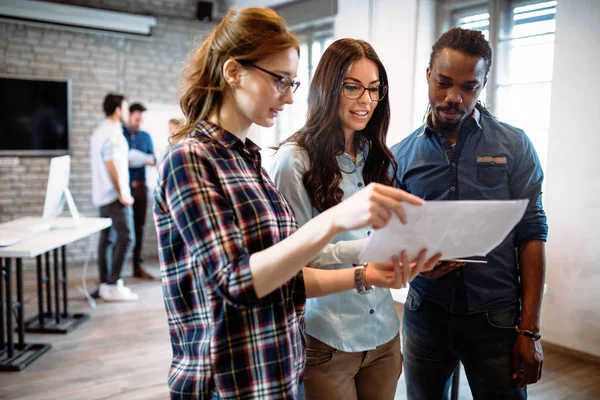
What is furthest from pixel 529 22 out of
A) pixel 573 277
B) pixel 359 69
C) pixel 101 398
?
pixel 101 398

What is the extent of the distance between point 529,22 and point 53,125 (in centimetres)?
457

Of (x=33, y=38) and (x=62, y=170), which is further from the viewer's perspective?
(x=33, y=38)

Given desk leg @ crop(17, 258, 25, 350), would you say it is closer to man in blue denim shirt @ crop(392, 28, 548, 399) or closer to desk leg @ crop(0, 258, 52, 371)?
desk leg @ crop(0, 258, 52, 371)

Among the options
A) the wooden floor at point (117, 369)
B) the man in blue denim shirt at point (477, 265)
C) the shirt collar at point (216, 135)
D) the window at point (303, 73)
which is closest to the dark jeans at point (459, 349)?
the man in blue denim shirt at point (477, 265)

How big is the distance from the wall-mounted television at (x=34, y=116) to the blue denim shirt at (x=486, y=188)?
501 centimetres

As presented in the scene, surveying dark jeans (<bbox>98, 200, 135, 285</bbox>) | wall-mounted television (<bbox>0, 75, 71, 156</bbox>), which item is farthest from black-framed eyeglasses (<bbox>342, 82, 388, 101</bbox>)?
wall-mounted television (<bbox>0, 75, 71, 156</bbox>)

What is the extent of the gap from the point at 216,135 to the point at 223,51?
16 cm

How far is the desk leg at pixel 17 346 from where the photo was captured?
310cm

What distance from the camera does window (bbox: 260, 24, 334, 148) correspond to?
555 cm

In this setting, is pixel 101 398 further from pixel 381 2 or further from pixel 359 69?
pixel 381 2

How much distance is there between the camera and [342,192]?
1393 millimetres

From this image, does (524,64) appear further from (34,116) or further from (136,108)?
(34,116)

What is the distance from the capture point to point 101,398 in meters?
2.78

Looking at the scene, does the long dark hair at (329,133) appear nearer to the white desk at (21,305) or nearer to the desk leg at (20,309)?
the white desk at (21,305)
